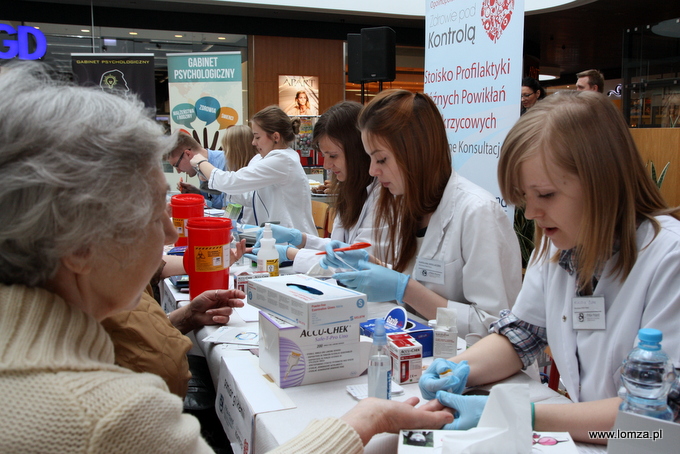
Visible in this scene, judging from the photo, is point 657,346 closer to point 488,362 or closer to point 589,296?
point 589,296

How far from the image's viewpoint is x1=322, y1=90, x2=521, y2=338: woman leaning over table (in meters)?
1.95

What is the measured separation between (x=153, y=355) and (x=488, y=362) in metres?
0.89

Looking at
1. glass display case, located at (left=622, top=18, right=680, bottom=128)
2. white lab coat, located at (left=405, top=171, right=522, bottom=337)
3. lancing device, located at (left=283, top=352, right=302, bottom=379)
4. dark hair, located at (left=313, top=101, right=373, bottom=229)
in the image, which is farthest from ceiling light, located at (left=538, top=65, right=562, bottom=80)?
lancing device, located at (left=283, top=352, right=302, bottom=379)

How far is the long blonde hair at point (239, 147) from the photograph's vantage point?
538cm

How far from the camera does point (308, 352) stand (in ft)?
4.42

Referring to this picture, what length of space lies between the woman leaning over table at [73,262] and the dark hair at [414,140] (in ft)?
4.33

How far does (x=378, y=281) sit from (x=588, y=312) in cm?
84

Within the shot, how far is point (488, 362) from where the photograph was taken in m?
1.40

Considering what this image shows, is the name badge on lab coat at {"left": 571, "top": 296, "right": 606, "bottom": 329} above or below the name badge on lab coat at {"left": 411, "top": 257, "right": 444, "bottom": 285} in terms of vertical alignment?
above

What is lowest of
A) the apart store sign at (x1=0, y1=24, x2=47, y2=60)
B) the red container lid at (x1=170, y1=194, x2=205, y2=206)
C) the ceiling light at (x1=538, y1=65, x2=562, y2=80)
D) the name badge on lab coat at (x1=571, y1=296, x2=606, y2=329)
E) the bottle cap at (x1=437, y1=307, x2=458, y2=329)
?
the bottle cap at (x1=437, y1=307, x2=458, y2=329)

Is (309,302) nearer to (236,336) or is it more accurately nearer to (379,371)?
(379,371)

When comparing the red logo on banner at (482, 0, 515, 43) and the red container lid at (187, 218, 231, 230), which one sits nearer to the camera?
the red container lid at (187, 218, 231, 230)

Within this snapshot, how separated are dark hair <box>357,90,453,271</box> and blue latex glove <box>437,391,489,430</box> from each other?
1.09 metres

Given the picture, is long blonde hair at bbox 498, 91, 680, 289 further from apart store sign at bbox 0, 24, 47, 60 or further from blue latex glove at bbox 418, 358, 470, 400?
apart store sign at bbox 0, 24, 47, 60
